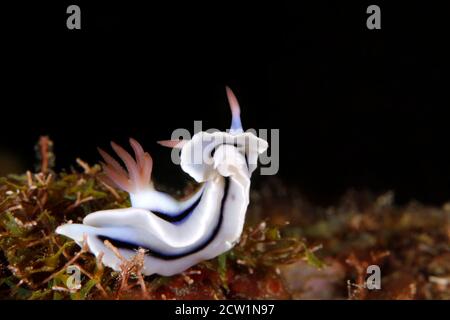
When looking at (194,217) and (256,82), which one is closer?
(194,217)

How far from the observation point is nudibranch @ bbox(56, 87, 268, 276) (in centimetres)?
238

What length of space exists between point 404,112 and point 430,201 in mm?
1570

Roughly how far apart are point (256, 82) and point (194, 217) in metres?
4.56

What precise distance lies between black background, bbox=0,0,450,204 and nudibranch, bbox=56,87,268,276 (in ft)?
12.2

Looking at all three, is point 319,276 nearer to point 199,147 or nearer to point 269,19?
point 199,147

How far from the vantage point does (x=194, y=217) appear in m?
2.45

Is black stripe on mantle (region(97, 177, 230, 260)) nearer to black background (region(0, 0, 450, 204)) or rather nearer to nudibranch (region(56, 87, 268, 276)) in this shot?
nudibranch (region(56, 87, 268, 276))

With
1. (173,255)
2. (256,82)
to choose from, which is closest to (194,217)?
(173,255)

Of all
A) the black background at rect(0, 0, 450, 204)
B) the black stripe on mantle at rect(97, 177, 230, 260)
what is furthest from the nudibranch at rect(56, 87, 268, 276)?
the black background at rect(0, 0, 450, 204)

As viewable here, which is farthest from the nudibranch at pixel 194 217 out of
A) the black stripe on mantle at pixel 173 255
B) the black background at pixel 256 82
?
the black background at pixel 256 82

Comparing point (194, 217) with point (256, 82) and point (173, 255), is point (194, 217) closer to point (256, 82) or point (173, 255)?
point (173, 255)

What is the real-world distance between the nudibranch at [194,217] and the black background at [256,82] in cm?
373

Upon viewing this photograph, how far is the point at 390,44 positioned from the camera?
673 centimetres

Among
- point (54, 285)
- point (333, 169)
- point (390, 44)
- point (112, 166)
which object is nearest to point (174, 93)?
point (333, 169)
